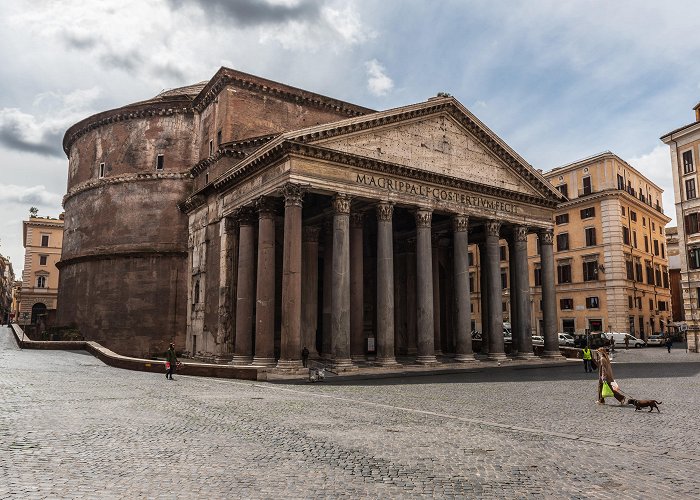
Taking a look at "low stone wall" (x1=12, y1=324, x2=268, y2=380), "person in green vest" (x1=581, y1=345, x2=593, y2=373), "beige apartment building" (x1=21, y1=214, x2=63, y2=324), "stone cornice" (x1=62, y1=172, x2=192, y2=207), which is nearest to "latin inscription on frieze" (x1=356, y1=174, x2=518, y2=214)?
"person in green vest" (x1=581, y1=345, x2=593, y2=373)

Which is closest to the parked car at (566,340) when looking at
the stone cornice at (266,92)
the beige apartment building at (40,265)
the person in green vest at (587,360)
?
the person in green vest at (587,360)

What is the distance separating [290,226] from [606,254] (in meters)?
31.0

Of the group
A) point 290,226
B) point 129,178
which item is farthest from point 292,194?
point 129,178

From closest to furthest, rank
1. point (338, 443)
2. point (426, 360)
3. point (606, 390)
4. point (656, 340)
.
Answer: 1. point (338, 443)
2. point (606, 390)
3. point (426, 360)
4. point (656, 340)

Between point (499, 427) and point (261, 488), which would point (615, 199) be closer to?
point (499, 427)

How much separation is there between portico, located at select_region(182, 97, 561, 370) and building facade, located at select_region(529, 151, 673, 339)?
15.8 metres

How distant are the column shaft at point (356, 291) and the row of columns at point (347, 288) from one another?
4cm

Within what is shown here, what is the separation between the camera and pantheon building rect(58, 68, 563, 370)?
21.0 m

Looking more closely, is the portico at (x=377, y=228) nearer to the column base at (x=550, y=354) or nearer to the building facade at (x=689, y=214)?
the column base at (x=550, y=354)

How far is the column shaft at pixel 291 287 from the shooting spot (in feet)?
63.4

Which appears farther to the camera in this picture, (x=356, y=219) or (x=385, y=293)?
(x=356, y=219)

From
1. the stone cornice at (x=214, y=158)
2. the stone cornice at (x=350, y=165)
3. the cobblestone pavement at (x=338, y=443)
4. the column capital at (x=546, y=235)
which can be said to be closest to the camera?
the cobblestone pavement at (x=338, y=443)

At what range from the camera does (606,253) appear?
41500 mm

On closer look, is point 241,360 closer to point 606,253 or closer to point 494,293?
point 494,293
